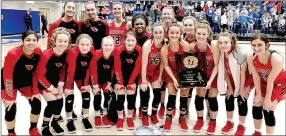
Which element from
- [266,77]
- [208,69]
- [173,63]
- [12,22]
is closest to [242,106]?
[266,77]

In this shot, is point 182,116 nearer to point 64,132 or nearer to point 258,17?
point 64,132

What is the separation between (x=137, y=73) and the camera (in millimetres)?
2615

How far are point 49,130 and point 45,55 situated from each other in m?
0.73

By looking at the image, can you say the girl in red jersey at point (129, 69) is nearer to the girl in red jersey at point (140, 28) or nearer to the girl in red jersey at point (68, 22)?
the girl in red jersey at point (140, 28)

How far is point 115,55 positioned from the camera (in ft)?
8.47

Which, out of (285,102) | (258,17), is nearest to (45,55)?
(285,102)

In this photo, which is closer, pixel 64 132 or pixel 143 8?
pixel 64 132

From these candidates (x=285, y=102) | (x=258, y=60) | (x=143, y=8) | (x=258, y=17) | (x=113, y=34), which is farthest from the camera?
(x=258, y=17)

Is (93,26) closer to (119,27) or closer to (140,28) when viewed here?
(119,27)

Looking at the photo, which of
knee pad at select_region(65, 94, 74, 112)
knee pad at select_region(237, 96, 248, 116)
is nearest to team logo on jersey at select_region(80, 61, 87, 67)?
knee pad at select_region(65, 94, 74, 112)

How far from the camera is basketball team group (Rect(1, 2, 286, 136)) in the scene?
222 centimetres

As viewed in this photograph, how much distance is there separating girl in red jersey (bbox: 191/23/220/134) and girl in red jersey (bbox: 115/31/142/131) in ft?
1.97

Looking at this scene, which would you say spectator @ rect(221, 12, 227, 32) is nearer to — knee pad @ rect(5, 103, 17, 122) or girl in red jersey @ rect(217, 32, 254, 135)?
girl in red jersey @ rect(217, 32, 254, 135)

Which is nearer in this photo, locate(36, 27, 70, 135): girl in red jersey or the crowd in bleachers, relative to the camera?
locate(36, 27, 70, 135): girl in red jersey
